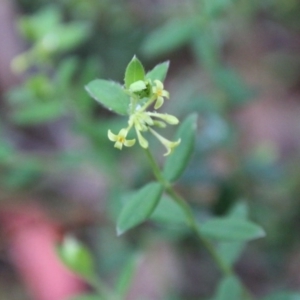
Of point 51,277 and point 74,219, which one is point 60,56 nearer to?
point 74,219

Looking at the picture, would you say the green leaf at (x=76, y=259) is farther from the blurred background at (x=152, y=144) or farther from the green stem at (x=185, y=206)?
the green stem at (x=185, y=206)

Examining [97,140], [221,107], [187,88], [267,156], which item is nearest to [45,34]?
[97,140]

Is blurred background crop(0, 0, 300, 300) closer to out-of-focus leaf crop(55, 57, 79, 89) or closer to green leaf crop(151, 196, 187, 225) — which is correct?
out-of-focus leaf crop(55, 57, 79, 89)

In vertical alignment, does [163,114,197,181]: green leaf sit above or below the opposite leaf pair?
above

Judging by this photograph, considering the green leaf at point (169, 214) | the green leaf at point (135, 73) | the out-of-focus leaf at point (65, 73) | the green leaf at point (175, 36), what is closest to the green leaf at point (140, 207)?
the green leaf at point (169, 214)

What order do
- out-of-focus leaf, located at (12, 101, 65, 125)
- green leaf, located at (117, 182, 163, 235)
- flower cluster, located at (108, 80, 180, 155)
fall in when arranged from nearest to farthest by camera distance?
flower cluster, located at (108, 80, 180, 155)
green leaf, located at (117, 182, 163, 235)
out-of-focus leaf, located at (12, 101, 65, 125)

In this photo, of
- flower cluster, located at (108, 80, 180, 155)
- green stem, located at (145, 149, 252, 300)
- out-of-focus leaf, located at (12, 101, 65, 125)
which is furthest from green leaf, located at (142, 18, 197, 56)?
flower cluster, located at (108, 80, 180, 155)

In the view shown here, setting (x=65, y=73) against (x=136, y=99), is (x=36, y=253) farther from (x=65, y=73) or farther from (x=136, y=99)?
(x=136, y=99)
